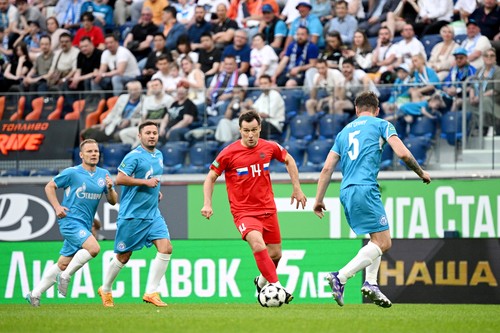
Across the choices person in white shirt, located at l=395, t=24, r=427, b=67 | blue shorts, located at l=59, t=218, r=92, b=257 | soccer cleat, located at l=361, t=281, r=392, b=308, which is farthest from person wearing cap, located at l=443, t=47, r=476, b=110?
soccer cleat, located at l=361, t=281, r=392, b=308

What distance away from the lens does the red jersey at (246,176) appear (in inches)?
461

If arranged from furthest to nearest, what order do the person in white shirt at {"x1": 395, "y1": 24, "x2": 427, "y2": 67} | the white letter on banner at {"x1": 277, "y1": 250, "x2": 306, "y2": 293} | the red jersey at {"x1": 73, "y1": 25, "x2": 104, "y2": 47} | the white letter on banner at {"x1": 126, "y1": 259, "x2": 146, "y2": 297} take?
1. the red jersey at {"x1": 73, "y1": 25, "x2": 104, "y2": 47}
2. the person in white shirt at {"x1": 395, "y1": 24, "x2": 427, "y2": 67}
3. the white letter on banner at {"x1": 126, "y1": 259, "x2": 146, "y2": 297}
4. the white letter on banner at {"x1": 277, "y1": 250, "x2": 306, "y2": 293}

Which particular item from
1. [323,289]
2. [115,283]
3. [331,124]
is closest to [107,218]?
[115,283]

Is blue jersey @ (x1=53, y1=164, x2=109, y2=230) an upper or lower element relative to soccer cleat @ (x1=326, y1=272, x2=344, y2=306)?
upper

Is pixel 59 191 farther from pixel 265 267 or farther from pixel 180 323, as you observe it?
pixel 180 323

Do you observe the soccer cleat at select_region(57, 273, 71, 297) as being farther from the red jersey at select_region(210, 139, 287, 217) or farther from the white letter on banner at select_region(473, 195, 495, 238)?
the white letter on banner at select_region(473, 195, 495, 238)

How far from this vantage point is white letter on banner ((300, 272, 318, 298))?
15.7m

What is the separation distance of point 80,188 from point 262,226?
10.6ft

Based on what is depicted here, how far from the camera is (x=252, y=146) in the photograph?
11758 mm

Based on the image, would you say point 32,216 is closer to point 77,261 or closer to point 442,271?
point 77,261

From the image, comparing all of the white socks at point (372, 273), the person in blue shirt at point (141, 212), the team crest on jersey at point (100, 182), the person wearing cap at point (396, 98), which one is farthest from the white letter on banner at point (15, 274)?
the white socks at point (372, 273)

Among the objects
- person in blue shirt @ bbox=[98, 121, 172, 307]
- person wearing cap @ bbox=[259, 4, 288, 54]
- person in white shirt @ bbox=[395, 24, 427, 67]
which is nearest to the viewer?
person in blue shirt @ bbox=[98, 121, 172, 307]

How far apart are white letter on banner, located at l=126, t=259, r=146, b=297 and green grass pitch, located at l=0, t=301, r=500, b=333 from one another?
15.4ft

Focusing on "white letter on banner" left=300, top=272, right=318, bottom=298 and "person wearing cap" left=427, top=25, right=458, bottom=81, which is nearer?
"white letter on banner" left=300, top=272, right=318, bottom=298
